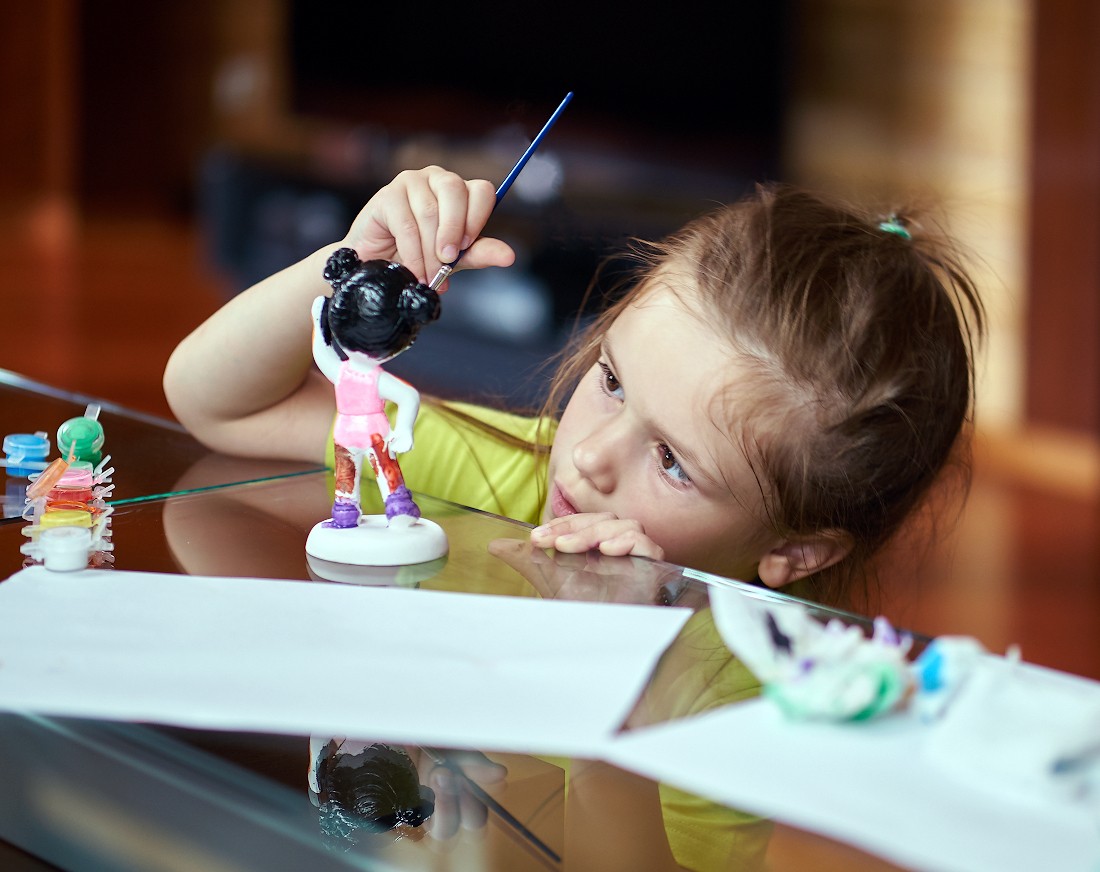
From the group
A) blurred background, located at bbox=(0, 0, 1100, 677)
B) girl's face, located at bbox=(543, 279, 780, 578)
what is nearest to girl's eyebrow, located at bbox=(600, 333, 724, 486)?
girl's face, located at bbox=(543, 279, 780, 578)

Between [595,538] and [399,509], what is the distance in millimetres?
107

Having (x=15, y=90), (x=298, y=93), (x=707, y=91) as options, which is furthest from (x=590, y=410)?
(x=15, y=90)

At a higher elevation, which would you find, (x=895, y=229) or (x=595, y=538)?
(x=895, y=229)

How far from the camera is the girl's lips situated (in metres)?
0.81

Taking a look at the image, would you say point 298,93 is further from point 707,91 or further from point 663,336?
point 663,336

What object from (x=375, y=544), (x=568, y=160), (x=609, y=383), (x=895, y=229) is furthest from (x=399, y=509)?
(x=568, y=160)

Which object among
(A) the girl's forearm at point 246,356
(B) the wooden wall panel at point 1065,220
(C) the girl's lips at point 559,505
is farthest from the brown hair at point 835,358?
(B) the wooden wall panel at point 1065,220

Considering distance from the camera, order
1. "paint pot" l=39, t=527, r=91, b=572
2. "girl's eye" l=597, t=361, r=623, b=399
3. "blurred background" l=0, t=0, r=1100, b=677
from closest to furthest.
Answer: "paint pot" l=39, t=527, r=91, b=572
"girl's eye" l=597, t=361, r=623, b=399
"blurred background" l=0, t=0, r=1100, b=677

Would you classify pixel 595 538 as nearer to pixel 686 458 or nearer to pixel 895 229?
pixel 686 458

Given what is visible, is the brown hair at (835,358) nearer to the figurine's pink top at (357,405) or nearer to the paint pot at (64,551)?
the figurine's pink top at (357,405)

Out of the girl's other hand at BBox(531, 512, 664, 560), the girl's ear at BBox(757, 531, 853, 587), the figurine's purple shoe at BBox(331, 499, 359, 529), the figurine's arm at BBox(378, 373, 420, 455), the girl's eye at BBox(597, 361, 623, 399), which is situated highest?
the figurine's arm at BBox(378, 373, 420, 455)

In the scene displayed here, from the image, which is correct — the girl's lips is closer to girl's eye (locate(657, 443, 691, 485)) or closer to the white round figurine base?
girl's eye (locate(657, 443, 691, 485))

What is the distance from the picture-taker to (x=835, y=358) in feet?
2.64

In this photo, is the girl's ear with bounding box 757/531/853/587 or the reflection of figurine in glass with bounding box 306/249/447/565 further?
the girl's ear with bounding box 757/531/853/587
